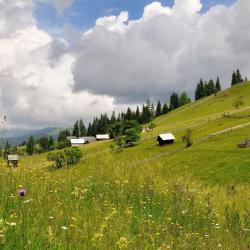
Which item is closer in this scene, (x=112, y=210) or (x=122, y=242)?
(x=122, y=242)

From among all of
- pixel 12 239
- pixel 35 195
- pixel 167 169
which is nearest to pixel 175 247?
pixel 12 239

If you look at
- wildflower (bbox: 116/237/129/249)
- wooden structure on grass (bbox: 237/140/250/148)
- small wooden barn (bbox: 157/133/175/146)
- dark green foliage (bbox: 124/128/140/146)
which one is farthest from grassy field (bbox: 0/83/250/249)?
dark green foliage (bbox: 124/128/140/146)

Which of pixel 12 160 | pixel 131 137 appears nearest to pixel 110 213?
pixel 12 160

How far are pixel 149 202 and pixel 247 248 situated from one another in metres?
2.55

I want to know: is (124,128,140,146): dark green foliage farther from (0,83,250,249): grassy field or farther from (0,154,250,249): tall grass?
(0,154,250,249): tall grass

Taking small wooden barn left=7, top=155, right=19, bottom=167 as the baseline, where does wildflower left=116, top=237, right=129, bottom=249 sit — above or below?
below

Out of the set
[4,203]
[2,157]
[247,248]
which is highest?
[2,157]

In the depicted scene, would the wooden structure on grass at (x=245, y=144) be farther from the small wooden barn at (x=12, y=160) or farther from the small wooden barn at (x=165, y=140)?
the small wooden barn at (x=12, y=160)

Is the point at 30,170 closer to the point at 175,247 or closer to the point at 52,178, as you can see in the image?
the point at 52,178

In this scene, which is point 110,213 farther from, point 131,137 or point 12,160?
point 131,137

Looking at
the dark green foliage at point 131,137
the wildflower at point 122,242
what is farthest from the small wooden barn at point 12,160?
the dark green foliage at point 131,137

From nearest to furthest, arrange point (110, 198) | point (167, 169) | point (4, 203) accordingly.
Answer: point (4, 203)
point (110, 198)
point (167, 169)

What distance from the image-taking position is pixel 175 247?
6547 mm

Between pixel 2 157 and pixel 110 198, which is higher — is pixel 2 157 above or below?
above
